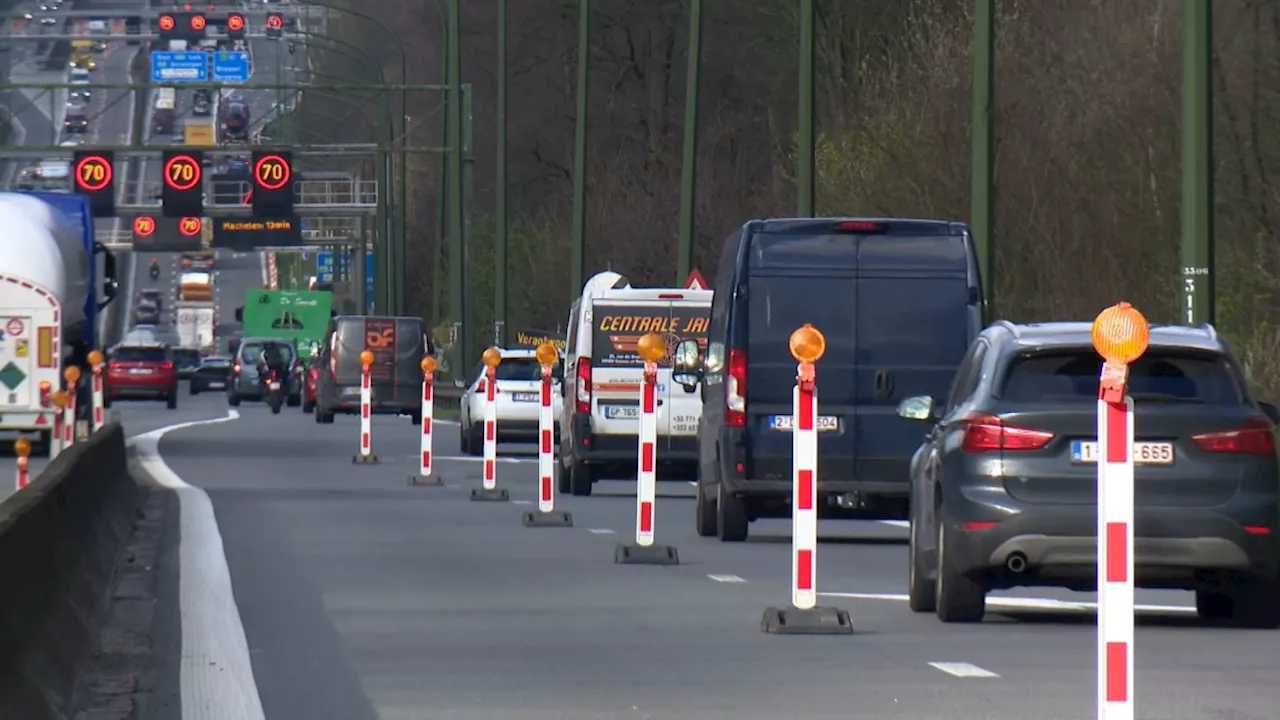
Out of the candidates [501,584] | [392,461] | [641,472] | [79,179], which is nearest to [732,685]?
[501,584]

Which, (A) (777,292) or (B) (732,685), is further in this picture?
(A) (777,292)

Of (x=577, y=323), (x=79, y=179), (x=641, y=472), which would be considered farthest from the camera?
(x=79, y=179)

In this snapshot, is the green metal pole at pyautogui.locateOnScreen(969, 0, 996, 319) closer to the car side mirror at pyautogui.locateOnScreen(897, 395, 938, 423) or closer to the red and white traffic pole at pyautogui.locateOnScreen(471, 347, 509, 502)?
the red and white traffic pole at pyautogui.locateOnScreen(471, 347, 509, 502)

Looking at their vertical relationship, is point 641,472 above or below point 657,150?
below

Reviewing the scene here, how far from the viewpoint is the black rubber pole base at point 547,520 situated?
75.9 ft

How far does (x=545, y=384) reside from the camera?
80.1 ft

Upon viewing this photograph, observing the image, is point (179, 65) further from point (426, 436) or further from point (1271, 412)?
point (1271, 412)

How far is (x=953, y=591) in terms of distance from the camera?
1437cm

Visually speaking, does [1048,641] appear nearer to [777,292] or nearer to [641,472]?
[641,472]

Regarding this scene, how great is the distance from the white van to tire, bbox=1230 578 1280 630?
13.8 meters

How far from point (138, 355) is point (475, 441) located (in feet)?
123

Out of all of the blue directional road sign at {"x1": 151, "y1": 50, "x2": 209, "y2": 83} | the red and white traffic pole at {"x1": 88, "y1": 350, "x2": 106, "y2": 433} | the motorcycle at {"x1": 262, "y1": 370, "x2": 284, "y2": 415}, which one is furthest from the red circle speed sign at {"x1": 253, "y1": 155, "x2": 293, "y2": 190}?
the red and white traffic pole at {"x1": 88, "y1": 350, "x2": 106, "y2": 433}

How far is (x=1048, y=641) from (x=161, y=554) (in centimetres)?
734

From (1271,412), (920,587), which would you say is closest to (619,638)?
(920,587)
